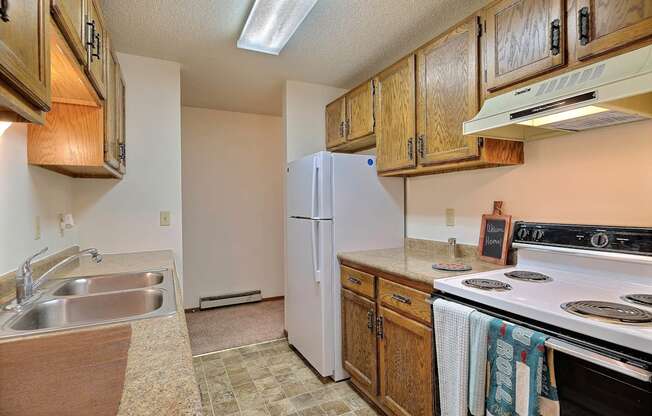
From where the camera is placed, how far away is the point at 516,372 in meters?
1.17

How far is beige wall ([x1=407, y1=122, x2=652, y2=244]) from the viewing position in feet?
4.79

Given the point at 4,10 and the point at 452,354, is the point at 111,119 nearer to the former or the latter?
the point at 4,10

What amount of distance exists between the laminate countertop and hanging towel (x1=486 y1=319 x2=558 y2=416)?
1.41ft

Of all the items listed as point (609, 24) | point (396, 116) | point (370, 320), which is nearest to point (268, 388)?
point (370, 320)

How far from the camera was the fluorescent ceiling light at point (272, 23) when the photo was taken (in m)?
1.90

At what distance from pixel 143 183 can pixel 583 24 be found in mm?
2817

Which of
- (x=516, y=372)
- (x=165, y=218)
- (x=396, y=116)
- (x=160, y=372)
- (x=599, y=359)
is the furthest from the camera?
(x=165, y=218)

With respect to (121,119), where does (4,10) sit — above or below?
below

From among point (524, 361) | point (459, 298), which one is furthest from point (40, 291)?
point (524, 361)

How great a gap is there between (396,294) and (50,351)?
4.89 ft

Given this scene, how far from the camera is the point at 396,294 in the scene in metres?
1.88

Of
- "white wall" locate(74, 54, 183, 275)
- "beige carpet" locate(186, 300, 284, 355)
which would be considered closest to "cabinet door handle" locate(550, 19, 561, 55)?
"white wall" locate(74, 54, 183, 275)

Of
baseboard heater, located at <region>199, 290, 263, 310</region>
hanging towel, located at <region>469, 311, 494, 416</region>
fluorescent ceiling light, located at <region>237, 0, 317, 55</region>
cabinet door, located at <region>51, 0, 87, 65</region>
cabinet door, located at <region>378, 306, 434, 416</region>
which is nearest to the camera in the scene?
cabinet door, located at <region>51, 0, 87, 65</region>

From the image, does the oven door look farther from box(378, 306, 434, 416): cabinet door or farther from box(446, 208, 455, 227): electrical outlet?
box(446, 208, 455, 227): electrical outlet
